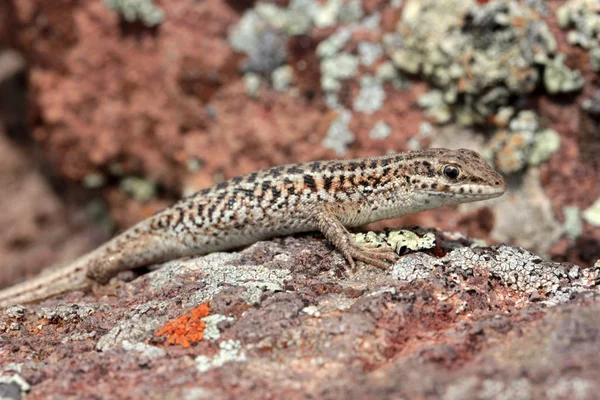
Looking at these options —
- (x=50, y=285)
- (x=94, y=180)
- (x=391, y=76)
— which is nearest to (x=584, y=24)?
(x=391, y=76)

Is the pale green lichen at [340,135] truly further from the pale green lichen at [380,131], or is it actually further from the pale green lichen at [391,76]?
the pale green lichen at [391,76]

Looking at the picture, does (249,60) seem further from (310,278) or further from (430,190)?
(310,278)

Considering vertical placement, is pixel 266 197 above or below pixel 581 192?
above

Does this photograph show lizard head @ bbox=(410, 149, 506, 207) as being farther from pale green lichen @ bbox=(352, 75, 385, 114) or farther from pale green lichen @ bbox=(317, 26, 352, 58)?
pale green lichen @ bbox=(317, 26, 352, 58)

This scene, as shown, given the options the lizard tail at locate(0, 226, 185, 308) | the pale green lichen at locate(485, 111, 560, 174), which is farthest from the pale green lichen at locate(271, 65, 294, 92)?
the lizard tail at locate(0, 226, 185, 308)

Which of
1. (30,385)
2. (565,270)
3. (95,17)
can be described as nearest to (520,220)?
(565,270)

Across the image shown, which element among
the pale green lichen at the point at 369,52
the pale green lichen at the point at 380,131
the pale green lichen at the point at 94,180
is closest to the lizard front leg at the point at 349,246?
the pale green lichen at the point at 380,131
